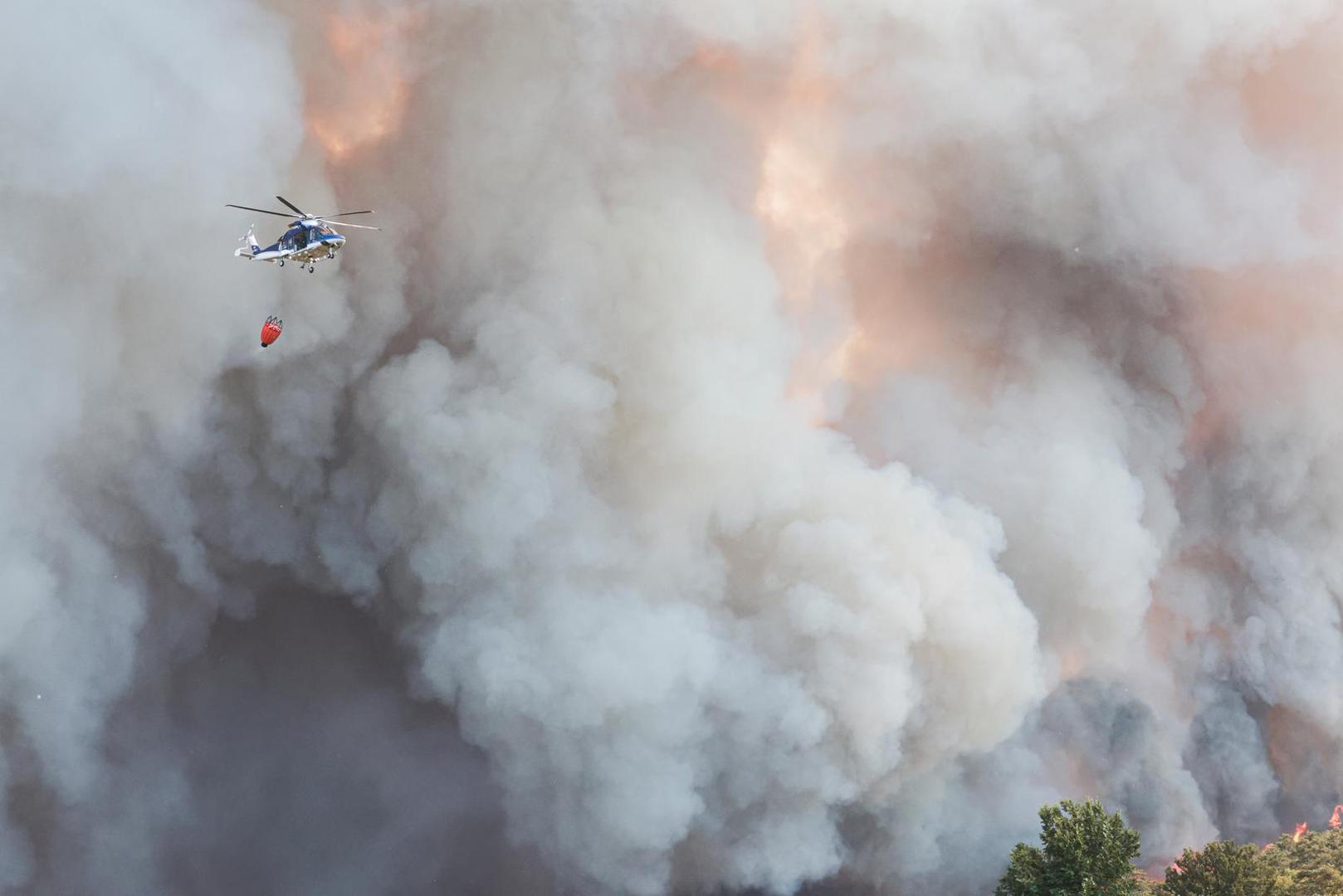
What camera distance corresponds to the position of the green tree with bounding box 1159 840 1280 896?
5016cm

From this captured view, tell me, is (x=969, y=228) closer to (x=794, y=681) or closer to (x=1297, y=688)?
(x=794, y=681)

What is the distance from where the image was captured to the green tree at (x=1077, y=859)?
1823 inches

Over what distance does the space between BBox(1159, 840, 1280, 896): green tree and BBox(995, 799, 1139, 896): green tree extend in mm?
5050

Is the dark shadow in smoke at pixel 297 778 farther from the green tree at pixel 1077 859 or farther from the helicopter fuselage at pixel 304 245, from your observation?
the green tree at pixel 1077 859

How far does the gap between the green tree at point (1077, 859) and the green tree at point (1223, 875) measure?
5.05 metres

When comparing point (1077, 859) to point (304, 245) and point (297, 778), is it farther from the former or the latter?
point (304, 245)

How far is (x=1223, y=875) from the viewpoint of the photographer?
50531mm

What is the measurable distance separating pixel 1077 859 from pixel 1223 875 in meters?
9.19

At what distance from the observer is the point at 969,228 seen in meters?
69.4

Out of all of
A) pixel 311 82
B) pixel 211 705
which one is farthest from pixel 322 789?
pixel 311 82

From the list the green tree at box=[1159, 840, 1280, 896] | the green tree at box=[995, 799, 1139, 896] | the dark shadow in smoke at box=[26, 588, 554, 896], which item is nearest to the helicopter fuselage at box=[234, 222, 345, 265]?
the dark shadow in smoke at box=[26, 588, 554, 896]

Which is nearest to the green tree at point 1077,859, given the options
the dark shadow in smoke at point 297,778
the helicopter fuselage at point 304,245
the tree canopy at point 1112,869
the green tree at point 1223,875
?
the tree canopy at point 1112,869

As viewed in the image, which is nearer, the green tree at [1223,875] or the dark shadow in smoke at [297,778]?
the green tree at [1223,875]

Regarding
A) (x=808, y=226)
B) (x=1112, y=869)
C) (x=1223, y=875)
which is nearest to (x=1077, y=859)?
(x=1112, y=869)
